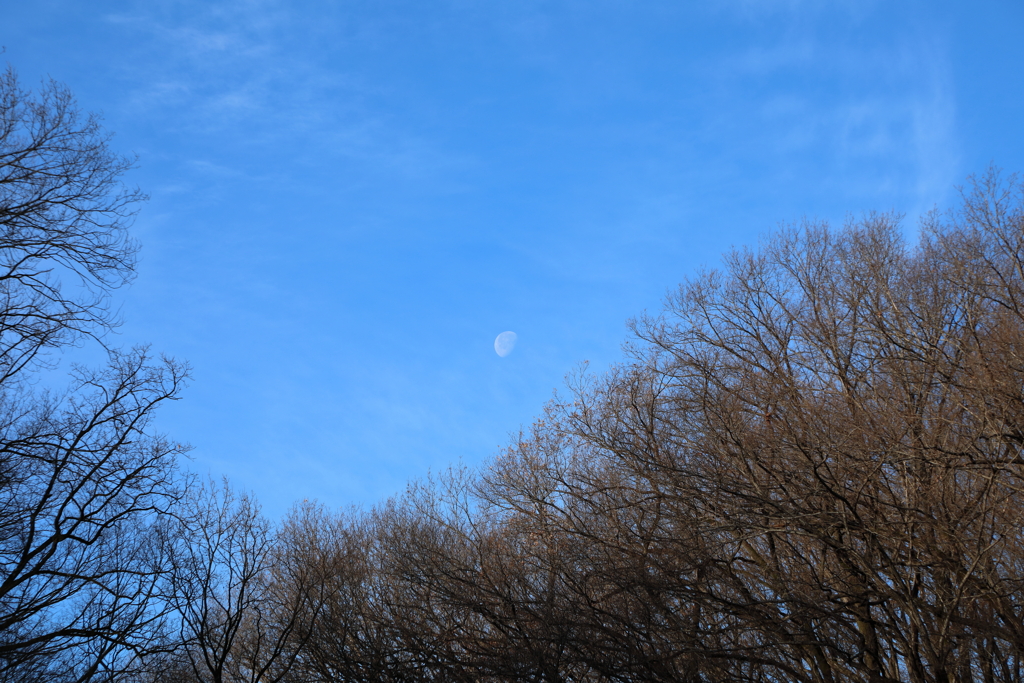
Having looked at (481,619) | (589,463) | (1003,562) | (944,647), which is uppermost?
(589,463)

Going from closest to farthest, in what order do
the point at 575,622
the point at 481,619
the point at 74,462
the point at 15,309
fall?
the point at 15,309 → the point at 74,462 → the point at 575,622 → the point at 481,619

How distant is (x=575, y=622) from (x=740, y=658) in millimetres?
2494

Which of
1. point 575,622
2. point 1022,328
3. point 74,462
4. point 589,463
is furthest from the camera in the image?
point 589,463

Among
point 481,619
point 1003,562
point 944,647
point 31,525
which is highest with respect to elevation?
point 31,525

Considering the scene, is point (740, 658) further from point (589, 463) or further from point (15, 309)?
point (15, 309)

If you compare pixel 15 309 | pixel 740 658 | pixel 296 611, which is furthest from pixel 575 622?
pixel 15 309

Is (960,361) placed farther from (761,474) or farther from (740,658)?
(740,658)

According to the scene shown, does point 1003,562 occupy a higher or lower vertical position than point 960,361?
lower

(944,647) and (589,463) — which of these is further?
(589,463)

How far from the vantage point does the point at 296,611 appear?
15.5 m

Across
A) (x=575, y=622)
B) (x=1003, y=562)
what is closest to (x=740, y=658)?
(x=575, y=622)

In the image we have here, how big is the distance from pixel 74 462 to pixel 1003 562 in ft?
44.7

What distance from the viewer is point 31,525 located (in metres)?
11.2

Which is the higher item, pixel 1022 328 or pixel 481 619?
pixel 1022 328
